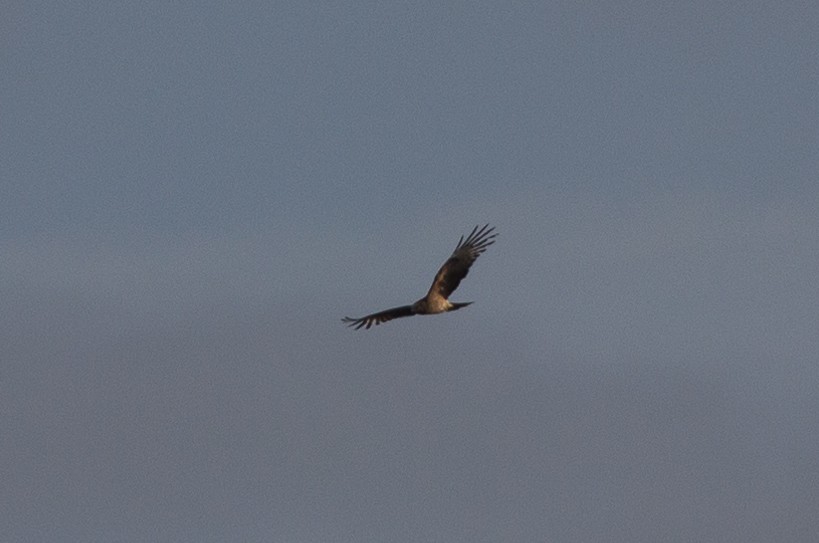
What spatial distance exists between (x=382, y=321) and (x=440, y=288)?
2381 mm

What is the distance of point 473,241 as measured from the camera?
7344 centimetres

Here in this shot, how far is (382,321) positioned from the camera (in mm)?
73562

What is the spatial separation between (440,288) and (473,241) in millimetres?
2044

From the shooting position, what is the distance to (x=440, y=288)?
72875 millimetres

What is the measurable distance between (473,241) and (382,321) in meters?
4.15
